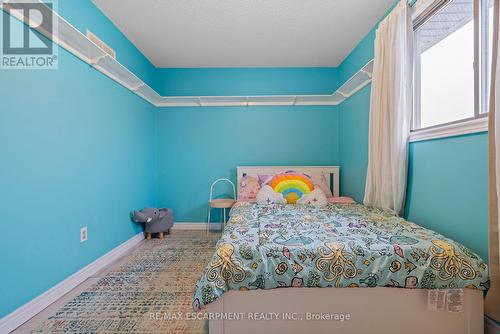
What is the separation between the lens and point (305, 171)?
345 centimetres

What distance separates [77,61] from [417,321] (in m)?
2.94

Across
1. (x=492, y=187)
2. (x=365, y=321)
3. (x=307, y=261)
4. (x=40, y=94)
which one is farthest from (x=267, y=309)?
(x=40, y=94)

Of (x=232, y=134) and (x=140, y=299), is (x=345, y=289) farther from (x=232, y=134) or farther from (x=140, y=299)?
(x=232, y=134)

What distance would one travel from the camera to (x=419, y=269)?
1.26 m

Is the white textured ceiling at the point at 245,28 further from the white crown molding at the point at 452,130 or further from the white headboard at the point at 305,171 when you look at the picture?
the white headboard at the point at 305,171

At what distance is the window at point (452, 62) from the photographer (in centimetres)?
145

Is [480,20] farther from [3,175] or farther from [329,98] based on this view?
[3,175]

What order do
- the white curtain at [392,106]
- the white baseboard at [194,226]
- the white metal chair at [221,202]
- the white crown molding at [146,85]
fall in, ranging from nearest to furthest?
the white crown molding at [146,85], the white curtain at [392,106], the white metal chair at [221,202], the white baseboard at [194,226]

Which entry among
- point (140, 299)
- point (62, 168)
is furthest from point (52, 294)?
point (62, 168)

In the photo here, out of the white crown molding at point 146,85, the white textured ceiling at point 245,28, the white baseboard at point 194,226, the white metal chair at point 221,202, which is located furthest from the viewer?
the white baseboard at point 194,226

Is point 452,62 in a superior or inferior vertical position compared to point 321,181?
superior

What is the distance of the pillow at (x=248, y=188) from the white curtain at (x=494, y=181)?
7.56ft

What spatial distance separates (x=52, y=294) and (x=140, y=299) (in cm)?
61

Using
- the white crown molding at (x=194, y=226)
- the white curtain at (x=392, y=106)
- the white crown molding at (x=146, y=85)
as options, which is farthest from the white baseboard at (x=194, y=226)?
the white curtain at (x=392, y=106)
